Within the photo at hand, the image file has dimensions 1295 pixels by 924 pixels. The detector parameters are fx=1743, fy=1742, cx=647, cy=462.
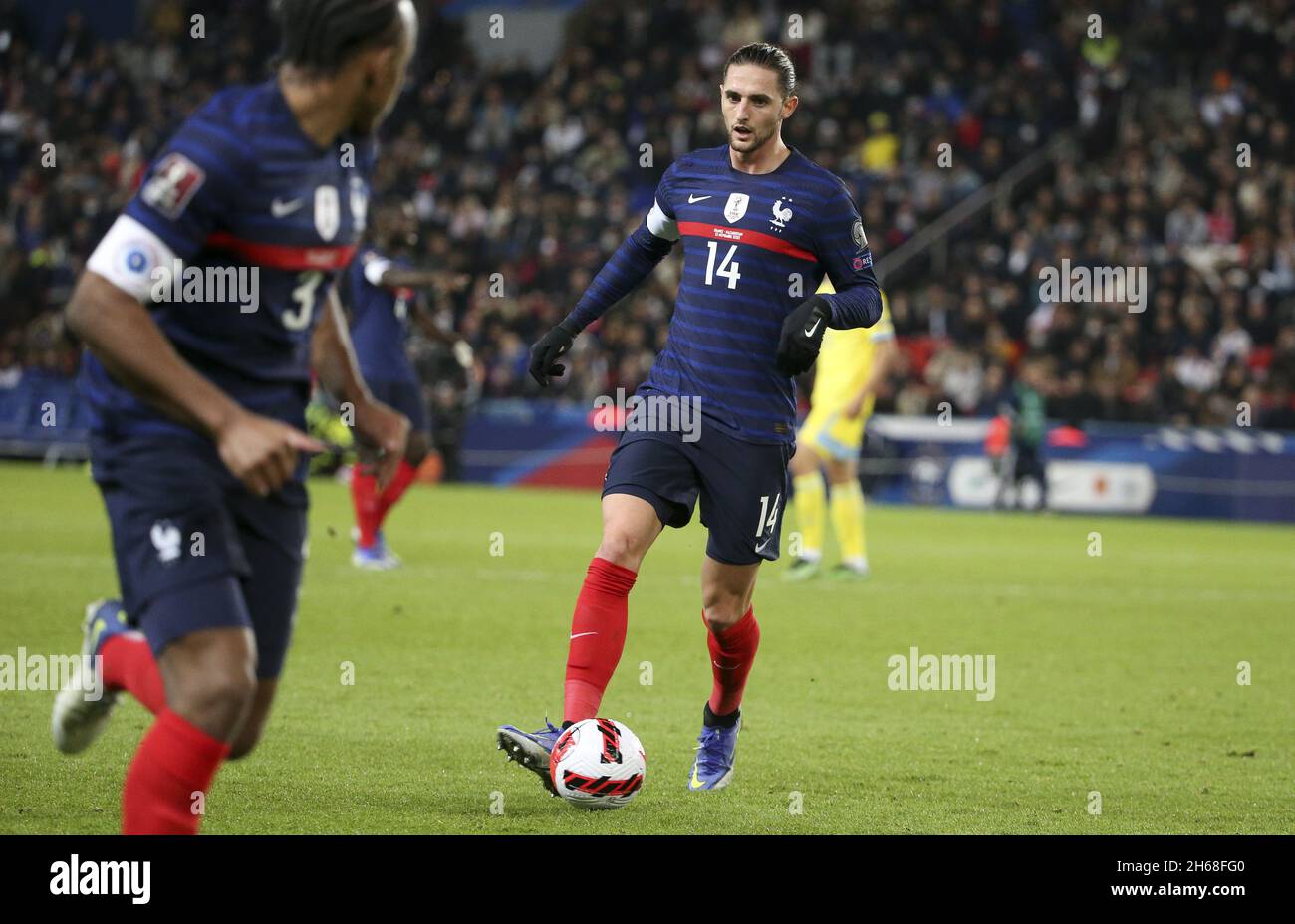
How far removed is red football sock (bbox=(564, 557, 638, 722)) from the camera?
212 inches

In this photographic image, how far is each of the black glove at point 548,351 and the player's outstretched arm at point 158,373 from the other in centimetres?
235

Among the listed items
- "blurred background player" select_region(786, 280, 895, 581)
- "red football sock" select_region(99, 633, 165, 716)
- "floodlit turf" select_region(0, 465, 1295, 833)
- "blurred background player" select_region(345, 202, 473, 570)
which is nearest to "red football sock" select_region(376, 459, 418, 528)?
"blurred background player" select_region(345, 202, 473, 570)

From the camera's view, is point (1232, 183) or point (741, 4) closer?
point (1232, 183)

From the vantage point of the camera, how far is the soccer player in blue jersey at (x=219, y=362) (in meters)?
3.39

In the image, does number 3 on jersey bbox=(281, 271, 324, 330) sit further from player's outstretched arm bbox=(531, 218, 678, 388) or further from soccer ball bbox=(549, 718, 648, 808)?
player's outstretched arm bbox=(531, 218, 678, 388)

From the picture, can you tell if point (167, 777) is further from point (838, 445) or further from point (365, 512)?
point (838, 445)

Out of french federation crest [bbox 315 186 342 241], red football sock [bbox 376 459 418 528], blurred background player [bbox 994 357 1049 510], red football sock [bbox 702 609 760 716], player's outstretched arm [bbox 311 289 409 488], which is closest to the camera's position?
french federation crest [bbox 315 186 342 241]

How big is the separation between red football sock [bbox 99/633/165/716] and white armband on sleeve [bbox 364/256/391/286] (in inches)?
292

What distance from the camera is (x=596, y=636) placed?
542 cm

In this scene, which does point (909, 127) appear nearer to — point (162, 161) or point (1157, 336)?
point (1157, 336)

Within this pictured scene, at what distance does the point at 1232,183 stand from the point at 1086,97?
357 centimetres

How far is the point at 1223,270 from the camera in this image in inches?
942

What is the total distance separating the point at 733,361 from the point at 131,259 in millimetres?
2699
